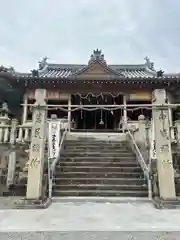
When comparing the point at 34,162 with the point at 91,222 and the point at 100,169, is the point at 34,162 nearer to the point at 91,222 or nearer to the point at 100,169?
the point at 91,222

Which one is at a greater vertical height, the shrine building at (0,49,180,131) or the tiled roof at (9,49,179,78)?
the tiled roof at (9,49,179,78)

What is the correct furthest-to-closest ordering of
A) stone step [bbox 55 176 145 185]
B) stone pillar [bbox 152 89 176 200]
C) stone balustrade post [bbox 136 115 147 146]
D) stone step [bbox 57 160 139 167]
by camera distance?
stone balustrade post [bbox 136 115 147 146]
stone step [bbox 57 160 139 167]
stone step [bbox 55 176 145 185]
stone pillar [bbox 152 89 176 200]

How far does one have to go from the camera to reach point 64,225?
388 cm

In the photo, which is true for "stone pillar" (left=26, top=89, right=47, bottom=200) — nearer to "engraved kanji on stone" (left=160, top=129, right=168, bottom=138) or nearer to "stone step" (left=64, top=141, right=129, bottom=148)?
"engraved kanji on stone" (left=160, top=129, right=168, bottom=138)

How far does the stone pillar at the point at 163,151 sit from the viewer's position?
5699 mm

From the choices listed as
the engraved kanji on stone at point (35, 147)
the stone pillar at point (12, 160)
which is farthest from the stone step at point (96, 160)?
the engraved kanji on stone at point (35, 147)

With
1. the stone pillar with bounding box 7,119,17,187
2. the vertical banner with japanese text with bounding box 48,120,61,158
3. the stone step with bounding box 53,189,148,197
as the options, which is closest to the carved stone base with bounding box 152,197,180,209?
the stone step with bounding box 53,189,148,197

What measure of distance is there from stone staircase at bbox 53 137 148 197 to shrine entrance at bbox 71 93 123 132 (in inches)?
229

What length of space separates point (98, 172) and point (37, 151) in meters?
2.60

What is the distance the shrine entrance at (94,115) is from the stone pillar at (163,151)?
8.84 m

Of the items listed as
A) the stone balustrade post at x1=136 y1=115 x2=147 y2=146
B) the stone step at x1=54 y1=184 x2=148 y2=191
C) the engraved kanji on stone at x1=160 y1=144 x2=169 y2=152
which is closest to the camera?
the engraved kanji on stone at x1=160 y1=144 x2=169 y2=152

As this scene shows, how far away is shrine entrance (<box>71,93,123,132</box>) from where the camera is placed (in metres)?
15.8

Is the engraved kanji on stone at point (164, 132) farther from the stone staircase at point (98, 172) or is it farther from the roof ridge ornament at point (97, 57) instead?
the roof ridge ornament at point (97, 57)

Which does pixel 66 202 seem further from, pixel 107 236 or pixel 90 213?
pixel 107 236
